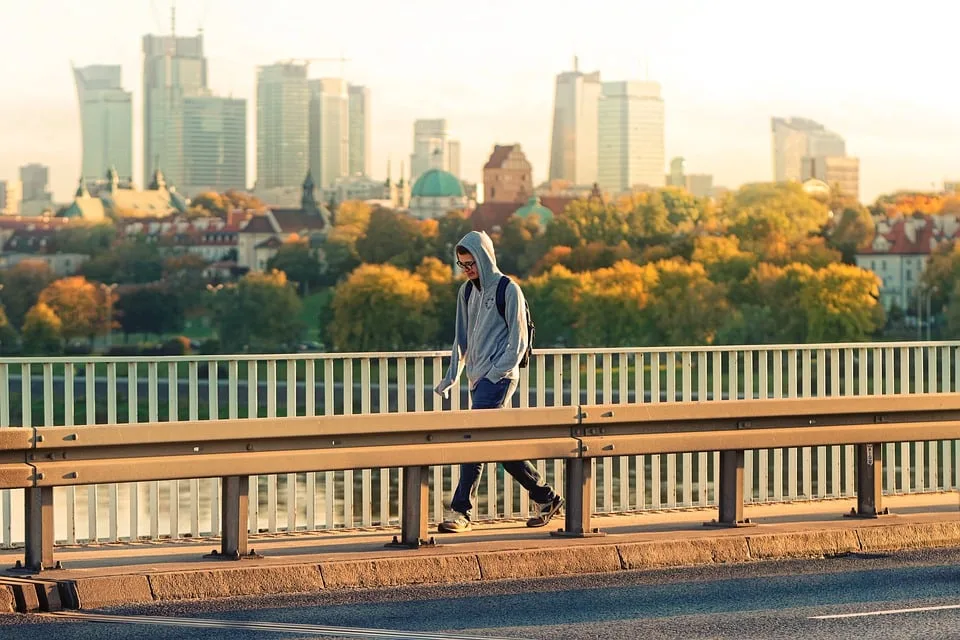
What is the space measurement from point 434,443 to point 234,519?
3.67 ft

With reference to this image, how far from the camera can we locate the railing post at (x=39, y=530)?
8.83 meters

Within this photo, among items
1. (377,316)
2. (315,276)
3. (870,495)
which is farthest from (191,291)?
(870,495)

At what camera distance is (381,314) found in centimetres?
12862

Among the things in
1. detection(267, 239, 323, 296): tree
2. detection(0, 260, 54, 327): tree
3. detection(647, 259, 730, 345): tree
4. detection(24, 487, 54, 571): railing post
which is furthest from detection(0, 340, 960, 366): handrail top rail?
detection(267, 239, 323, 296): tree

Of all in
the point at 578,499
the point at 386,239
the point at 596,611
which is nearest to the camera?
the point at 596,611

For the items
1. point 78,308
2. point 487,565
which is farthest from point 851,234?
point 487,565

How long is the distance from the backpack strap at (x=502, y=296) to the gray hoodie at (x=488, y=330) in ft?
0.06

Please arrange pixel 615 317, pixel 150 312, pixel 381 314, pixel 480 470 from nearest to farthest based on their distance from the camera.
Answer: pixel 480 470, pixel 615 317, pixel 381 314, pixel 150 312

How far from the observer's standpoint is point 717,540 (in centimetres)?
1020

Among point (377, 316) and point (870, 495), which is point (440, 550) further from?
point (377, 316)

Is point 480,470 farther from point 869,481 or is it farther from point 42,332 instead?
point 42,332

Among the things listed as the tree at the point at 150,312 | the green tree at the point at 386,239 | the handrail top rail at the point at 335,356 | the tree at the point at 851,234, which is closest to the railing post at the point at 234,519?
the handrail top rail at the point at 335,356

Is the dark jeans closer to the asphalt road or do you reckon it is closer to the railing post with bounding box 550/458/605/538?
the railing post with bounding box 550/458/605/538

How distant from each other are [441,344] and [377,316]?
548 centimetres
